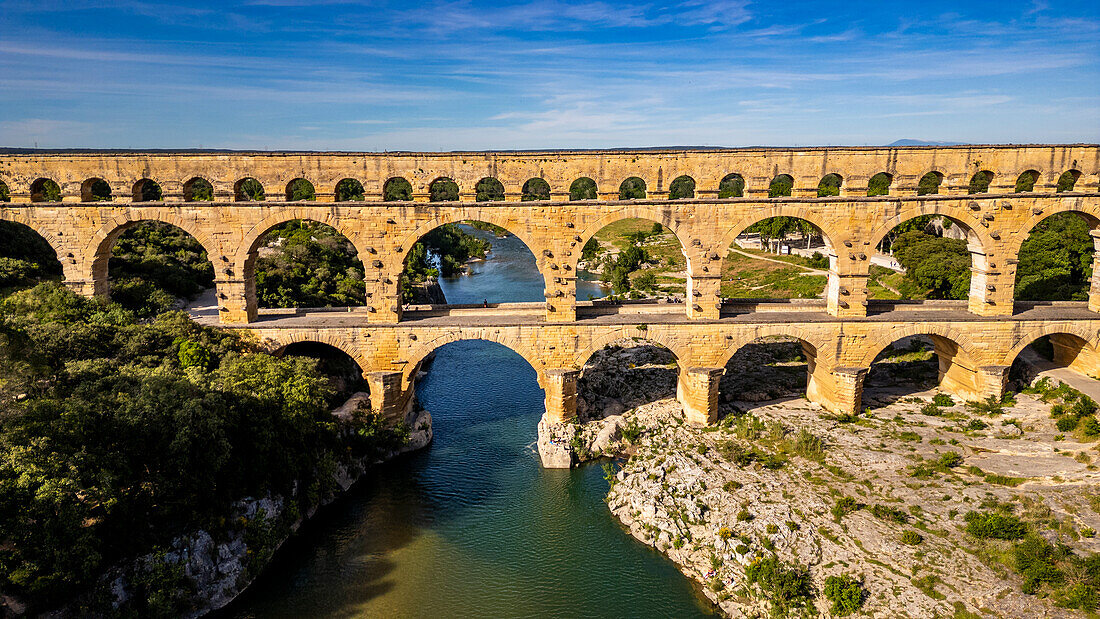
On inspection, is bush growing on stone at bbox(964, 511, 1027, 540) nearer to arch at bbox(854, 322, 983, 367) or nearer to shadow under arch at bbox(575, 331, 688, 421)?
arch at bbox(854, 322, 983, 367)

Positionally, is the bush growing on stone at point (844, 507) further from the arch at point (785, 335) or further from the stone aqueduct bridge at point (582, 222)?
the arch at point (785, 335)

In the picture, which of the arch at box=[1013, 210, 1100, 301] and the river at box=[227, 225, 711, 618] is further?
the arch at box=[1013, 210, 1100, 301]

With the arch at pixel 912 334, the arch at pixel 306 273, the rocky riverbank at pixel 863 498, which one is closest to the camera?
the rocky riverbank at pixel 863 498

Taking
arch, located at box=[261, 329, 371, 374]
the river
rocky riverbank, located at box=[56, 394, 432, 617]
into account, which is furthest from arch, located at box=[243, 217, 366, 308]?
the river

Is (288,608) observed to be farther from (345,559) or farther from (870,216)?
(870,216)

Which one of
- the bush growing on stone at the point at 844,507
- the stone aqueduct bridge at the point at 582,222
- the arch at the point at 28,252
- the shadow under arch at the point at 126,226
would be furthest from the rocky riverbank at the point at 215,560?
the arch at the point at 28,252

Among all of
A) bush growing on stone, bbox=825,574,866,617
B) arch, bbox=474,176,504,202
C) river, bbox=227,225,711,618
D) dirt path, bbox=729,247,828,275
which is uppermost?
arch, bbox=474,176,504,202

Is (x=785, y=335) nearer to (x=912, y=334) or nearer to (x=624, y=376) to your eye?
(x=912, y=334)
